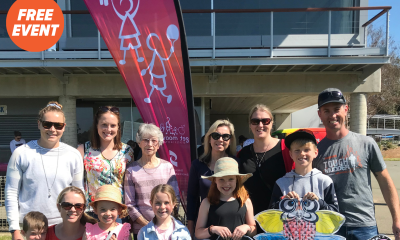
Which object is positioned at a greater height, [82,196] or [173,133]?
[173,133]

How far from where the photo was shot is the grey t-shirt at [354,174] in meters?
2.35

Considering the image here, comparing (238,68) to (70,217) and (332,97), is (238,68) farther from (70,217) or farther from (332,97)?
(70,217)

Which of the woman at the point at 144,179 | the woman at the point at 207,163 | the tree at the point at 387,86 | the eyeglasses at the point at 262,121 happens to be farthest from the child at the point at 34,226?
the tree at the point at 387,86

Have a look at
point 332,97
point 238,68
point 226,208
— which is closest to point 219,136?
point 226,208

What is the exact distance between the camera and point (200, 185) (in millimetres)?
2617

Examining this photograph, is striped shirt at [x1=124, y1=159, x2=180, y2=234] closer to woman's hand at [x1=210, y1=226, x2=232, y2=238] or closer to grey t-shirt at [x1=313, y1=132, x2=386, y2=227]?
woman's hand at [x1=210, y1=226, x2=232, y2=238]

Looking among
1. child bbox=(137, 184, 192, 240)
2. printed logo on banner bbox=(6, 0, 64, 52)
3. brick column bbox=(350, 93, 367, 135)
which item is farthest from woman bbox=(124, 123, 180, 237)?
brick column bbox=(350, 93, 367, 135)

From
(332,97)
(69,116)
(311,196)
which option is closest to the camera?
(311,196)

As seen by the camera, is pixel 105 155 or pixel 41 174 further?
pixel 105 155

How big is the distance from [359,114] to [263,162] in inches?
313

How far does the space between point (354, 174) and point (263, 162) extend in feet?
2.39

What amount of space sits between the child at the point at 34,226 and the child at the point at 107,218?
33 cm

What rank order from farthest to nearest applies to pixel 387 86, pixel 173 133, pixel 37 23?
pixel 387 86
pixel 37 23
pixel 173 133

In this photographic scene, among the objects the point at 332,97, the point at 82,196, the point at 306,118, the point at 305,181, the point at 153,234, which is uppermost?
the point at 306,118
